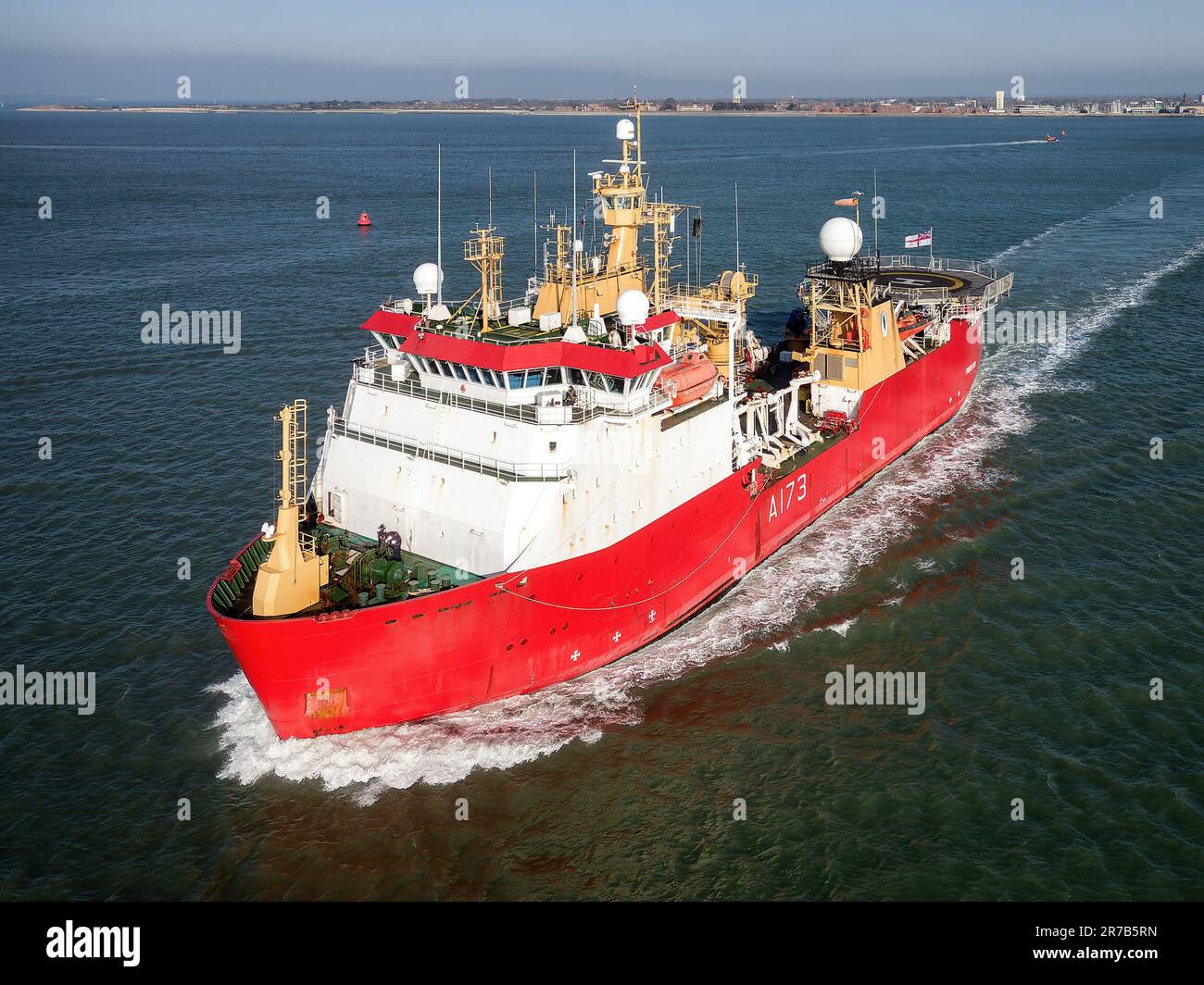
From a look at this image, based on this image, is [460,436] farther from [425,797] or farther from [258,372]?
[258,372]

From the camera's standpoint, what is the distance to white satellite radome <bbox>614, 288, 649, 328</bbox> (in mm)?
25078

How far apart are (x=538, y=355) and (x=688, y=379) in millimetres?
5116

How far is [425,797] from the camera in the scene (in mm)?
21438

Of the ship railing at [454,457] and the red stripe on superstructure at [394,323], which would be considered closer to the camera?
the ship railing at [454,457]

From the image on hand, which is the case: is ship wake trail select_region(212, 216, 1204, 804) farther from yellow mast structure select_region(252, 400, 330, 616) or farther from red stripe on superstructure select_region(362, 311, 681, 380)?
red stripe on superstructure select_region(362, 311, 681, 380)

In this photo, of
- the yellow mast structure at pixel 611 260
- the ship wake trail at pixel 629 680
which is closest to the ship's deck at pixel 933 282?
the ship wake trail at pixel 629 680

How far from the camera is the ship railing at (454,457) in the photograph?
2369 cm

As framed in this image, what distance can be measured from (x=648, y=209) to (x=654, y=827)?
18617mm

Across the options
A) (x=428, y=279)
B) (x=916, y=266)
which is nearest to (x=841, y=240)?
(x=916, y=266)

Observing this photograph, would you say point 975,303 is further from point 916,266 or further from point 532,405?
point 532,405

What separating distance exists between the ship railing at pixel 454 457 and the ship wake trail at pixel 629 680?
5.65 meters

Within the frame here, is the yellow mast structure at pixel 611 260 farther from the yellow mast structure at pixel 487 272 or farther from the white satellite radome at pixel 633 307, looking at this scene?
the white satellite radome at pixel 633 307

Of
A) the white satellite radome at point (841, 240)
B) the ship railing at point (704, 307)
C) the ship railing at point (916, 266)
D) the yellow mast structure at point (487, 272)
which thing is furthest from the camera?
the ship railing at point (916, 266)

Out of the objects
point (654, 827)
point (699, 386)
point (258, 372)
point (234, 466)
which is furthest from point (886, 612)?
point (258, 372)
